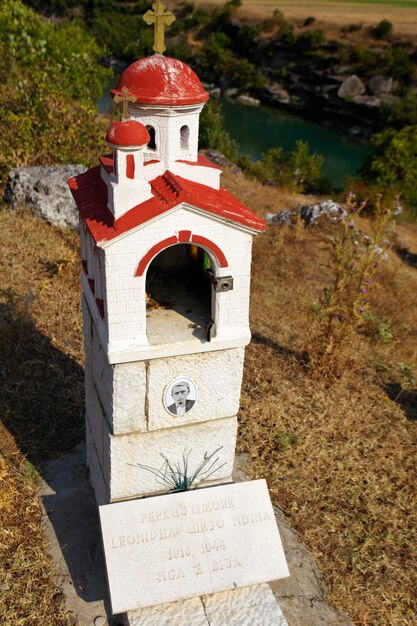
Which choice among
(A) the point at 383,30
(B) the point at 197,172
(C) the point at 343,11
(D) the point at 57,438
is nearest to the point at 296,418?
(D) the point at 57,438

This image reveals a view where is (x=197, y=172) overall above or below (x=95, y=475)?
above

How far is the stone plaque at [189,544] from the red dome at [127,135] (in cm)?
251

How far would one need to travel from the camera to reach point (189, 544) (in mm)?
4199

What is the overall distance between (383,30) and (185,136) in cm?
4763

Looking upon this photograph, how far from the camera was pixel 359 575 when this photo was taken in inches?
196

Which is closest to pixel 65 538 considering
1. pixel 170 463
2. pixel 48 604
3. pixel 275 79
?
pixel 48 604

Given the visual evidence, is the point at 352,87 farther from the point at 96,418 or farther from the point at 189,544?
the point at 189,544

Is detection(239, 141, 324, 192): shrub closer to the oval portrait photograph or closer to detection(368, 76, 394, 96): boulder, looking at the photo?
the oval portrait photograph

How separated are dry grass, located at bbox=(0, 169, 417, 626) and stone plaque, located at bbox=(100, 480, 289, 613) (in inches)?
33.0

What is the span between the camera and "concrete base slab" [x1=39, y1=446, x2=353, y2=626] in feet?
13.8

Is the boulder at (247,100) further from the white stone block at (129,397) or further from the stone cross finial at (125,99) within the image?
the white stone block at (129,397)

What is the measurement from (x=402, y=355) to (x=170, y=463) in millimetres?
5220

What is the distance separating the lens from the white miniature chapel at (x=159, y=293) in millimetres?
3609

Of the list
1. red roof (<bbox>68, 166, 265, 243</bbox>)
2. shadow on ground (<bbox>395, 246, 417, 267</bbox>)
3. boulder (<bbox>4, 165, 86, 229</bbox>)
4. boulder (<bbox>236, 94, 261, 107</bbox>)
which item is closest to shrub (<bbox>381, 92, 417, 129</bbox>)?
boulder (<bbox>236, 94, 261, 107</bbox>)
